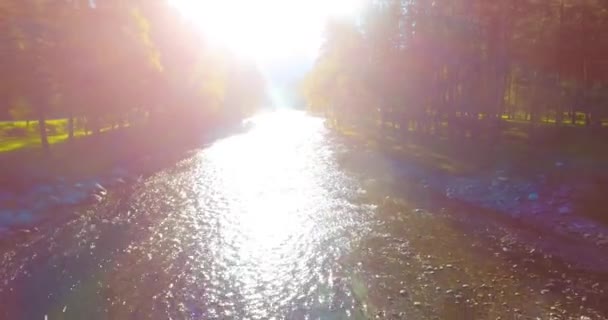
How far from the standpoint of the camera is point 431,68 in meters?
53.9

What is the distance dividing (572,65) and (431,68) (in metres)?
15.8

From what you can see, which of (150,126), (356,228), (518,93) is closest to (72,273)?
(356,228)

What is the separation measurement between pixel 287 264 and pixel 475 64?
39270 mm

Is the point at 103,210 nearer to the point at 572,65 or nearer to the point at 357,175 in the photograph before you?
the point at 357,175

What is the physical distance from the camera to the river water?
16.7 metres

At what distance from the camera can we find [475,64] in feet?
161

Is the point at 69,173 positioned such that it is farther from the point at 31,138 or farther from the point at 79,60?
the point at 31,138

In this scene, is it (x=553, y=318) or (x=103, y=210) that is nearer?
(x=553, y=318)

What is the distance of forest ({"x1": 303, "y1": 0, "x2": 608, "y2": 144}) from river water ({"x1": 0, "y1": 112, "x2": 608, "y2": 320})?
851 inches

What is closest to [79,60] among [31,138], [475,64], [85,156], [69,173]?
[85,156]

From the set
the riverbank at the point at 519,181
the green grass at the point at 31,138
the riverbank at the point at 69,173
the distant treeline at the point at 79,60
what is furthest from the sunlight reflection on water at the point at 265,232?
the green grass at the point at 31,138

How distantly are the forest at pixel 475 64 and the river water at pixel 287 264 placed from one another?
21.6 metres

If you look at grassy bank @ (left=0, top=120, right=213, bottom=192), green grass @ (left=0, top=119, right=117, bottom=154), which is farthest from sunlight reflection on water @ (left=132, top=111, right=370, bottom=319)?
green grass @ (left=0, top=119, right=117, bottom=154)

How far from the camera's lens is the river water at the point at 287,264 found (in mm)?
16734
